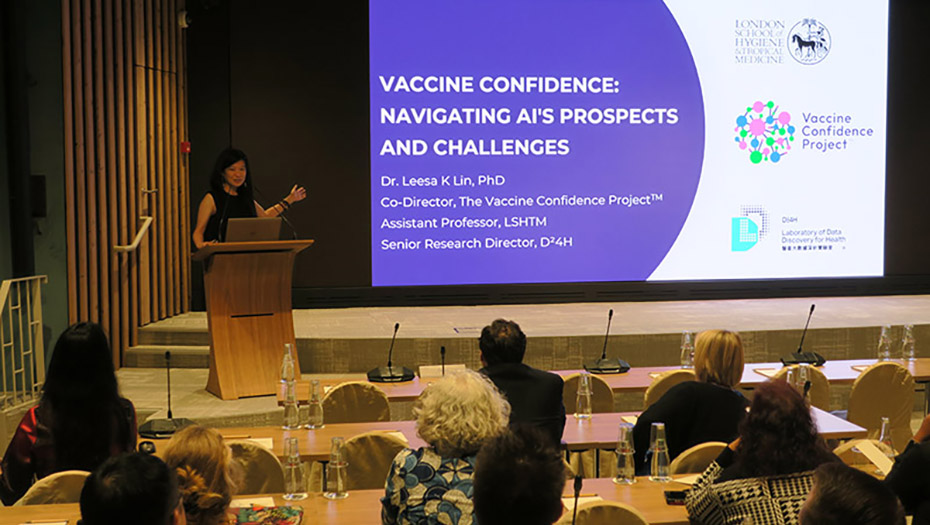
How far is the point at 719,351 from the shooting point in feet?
13.2

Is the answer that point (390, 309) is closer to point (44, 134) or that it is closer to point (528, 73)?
point (528, 73)

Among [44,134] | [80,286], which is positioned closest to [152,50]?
[44,134]

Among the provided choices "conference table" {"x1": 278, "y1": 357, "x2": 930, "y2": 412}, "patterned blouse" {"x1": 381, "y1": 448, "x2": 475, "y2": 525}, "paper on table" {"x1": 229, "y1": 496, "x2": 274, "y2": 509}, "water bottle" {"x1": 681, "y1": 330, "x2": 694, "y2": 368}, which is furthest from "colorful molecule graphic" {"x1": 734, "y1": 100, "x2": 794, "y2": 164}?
"patterned blouse" {"x1": 381, "y1": 448, "x2": 475, "y2": 525}

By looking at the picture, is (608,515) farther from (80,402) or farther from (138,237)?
(138,237)

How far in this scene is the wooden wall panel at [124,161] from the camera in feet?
23.7

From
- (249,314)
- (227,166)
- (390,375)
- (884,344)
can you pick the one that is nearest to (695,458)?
(390,375)

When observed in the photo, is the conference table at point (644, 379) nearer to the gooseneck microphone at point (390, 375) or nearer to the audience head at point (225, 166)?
the gooseneck microphone at point (390, 375)

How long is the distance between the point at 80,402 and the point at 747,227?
302 inches

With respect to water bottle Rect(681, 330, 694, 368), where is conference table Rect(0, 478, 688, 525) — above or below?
below

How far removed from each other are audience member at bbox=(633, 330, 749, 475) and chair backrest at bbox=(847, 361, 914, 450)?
1533 mm

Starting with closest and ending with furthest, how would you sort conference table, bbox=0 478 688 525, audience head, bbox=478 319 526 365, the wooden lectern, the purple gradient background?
conference table, bbox=0 478 688 525
audience head, bbox=478 319 526 365
the wooden lectern
the purple gradient background

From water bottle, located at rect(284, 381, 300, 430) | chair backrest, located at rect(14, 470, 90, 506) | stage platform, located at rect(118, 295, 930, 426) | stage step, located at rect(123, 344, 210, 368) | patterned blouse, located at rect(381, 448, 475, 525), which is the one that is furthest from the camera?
stage step, located at rect(123, 344, 210, 368)

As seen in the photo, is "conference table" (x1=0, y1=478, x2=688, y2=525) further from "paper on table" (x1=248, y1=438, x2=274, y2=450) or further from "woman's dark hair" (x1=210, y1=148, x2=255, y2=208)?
"woman's dark hair" (x1=210, y1=148, x2=255, y2=208)

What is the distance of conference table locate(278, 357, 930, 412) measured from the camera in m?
5.19
